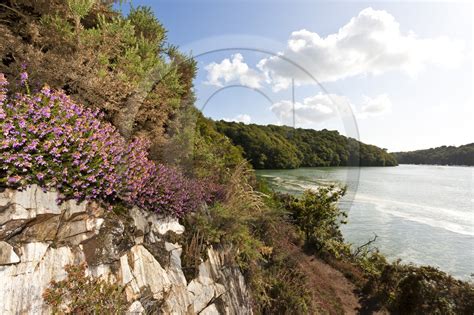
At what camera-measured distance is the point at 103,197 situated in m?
3.51

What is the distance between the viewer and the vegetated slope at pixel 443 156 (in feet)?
206

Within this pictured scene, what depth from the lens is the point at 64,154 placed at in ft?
9.43

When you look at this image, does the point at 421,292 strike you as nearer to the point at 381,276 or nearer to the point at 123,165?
the point at 381,276

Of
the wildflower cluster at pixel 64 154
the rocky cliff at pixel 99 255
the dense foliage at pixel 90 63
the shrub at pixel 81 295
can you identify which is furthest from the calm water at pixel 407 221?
the shrub at pixel 81 295

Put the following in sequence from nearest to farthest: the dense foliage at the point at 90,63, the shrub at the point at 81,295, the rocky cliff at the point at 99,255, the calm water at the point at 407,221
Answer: the rocky cliff at the point at 99,255 → the shrub at the point at 81,295 → the dense foliage at the point at 90,63 → the calm water at the point at 407,221

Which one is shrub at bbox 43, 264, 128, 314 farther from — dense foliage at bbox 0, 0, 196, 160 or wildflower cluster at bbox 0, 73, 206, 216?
dense foliage at bbox 0, 0, 196, 160

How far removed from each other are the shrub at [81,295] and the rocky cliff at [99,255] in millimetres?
76

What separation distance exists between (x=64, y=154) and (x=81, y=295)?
5.10 feet

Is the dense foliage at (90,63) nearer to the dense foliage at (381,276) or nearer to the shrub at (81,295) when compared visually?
the shrub at (81,295)

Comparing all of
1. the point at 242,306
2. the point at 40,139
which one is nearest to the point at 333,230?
the point at 242,306

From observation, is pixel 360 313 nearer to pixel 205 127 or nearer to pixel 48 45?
pixel 205 127

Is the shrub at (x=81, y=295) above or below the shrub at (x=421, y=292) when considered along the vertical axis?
above

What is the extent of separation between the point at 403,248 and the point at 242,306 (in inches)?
531

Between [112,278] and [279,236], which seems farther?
[279,236]
